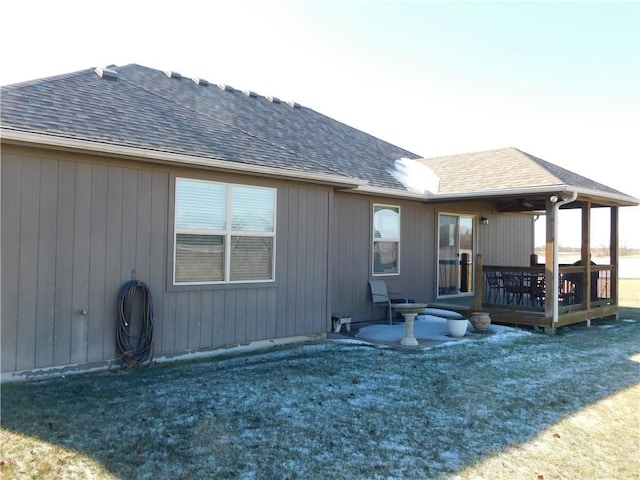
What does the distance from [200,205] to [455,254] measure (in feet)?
21.0

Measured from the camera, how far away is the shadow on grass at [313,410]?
3.25 meters

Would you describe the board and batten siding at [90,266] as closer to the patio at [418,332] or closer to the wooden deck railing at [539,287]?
the patio at [418,332]

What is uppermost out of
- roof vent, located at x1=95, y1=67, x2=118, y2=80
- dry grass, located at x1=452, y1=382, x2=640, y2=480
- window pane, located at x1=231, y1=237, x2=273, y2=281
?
roof vent, located at x1=95, y1=67, x2=118, y2=80

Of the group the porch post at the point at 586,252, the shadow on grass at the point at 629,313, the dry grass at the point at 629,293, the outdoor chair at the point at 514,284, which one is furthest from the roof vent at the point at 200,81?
the dry grass at the point at 629,293

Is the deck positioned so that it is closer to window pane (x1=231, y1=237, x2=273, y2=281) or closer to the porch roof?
the porch roof

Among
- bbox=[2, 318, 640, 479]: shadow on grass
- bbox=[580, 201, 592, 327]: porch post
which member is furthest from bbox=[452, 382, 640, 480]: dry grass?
bbox=[580, 201, 592, 327]: porch post

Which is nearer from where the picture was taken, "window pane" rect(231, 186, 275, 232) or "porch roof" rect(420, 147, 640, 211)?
"window pane" rect(231, 186, 275, 232)

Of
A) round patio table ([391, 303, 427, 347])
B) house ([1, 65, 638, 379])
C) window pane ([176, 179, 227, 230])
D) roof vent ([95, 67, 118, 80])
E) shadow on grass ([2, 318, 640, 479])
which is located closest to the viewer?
shadow on grass ([2, 318, 640, 479])

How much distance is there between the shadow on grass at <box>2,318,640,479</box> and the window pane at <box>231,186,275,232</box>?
1.69 meters

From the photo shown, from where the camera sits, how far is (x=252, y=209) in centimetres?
655

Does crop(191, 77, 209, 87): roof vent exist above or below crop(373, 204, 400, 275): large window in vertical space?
above

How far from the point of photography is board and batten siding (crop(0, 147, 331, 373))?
4824 mm

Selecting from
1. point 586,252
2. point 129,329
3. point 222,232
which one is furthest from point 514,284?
point 129,329

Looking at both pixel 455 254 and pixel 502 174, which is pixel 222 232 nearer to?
pixel 502 174
